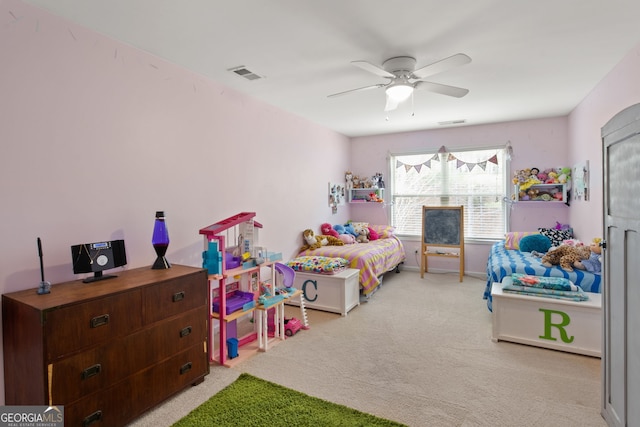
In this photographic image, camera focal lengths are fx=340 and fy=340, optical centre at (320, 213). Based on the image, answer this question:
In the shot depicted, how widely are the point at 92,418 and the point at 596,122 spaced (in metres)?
4.89

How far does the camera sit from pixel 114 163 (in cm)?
242

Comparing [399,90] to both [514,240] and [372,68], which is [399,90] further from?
[514,240]

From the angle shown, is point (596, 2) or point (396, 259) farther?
point (396, 259)

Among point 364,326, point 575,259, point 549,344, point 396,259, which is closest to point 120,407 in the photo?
point 364,326

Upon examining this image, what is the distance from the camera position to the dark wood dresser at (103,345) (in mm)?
1614

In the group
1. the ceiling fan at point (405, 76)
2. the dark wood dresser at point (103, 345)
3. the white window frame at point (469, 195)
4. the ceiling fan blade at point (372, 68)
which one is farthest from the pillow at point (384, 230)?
the dark wood dresser at point (103, 345)

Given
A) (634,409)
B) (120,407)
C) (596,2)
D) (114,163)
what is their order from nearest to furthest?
1. (634,409)
2. (120,407)
3. (596,2)
4. (114,163)

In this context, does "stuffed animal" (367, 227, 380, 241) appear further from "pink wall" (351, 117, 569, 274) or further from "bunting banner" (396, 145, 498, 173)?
"bunting banner" (396, 145, 498, 173)

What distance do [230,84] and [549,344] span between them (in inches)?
146

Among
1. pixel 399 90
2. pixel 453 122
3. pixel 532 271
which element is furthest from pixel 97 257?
pixel 453 122

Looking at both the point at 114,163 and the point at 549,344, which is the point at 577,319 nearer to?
the point at 549,344

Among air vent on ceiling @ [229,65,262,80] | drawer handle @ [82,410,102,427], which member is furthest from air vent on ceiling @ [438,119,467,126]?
drawer handle @ [82,410,102,427]

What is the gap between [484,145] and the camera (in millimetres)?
5398

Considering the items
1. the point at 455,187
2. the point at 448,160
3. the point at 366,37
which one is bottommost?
the point at 455,187
